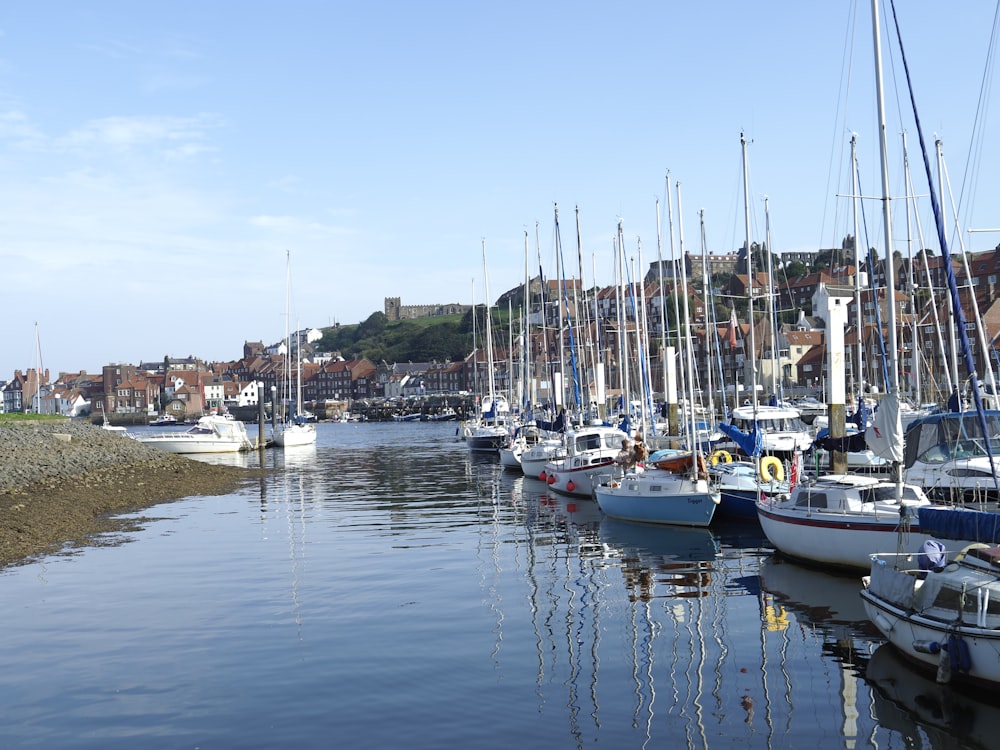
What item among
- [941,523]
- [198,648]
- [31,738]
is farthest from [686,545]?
[31,738]

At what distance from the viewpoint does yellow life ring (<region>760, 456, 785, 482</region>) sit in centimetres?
3047

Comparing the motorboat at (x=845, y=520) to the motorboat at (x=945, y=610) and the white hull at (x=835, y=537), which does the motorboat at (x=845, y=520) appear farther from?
the motorboat at (x=945, y=610)

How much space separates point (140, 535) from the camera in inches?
Answer: 1316

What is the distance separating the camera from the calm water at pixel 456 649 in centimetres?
1403

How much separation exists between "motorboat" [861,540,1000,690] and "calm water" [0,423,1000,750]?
54 cm

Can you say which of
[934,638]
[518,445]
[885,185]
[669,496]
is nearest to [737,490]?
[669,496]

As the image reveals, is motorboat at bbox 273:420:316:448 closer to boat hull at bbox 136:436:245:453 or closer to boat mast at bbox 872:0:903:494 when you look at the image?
boat hull at bbox 136:436:245:453

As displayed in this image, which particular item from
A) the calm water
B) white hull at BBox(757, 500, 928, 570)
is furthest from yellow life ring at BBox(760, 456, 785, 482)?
white hull at BBox(757, 500, 928, 570)

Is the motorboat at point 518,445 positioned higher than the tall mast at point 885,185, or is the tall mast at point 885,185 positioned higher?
the tall mast at point 885,185

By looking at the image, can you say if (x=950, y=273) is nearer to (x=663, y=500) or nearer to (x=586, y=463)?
(x=663, y=500)

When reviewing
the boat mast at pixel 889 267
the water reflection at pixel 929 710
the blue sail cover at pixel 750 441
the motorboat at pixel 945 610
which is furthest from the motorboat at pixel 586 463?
the water reflection at pixel 929 710

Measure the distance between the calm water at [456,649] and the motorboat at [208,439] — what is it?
49713 mm

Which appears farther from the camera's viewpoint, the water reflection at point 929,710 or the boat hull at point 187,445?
the boat hull at point 187,445

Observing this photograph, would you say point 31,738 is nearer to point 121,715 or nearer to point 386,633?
point 121,715
